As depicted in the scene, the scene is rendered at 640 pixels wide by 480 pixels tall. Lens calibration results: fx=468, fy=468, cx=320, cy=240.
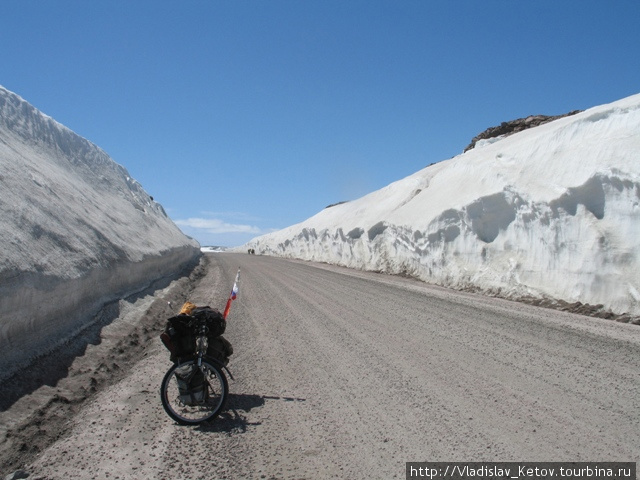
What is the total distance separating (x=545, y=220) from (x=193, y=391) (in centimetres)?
1238

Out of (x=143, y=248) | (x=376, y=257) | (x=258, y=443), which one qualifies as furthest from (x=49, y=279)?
(x=376, y=257)

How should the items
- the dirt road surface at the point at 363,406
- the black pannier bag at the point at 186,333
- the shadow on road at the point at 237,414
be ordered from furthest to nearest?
the black pannier bag at the point at 186,333 < the shadow on road at the point at 237,414 < the dirt road surface at the point at 363,406

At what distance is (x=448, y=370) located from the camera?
627 cm

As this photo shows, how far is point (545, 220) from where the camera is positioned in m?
14.0

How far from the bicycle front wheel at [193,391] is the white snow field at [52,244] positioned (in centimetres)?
208

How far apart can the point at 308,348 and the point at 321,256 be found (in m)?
31.0

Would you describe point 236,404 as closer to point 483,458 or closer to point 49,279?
point 483,458

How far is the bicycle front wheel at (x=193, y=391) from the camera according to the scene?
15.4 feet

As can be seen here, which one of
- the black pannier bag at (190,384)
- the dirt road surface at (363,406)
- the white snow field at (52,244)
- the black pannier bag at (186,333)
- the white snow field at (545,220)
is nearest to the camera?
the dirt road surface at (363,406)

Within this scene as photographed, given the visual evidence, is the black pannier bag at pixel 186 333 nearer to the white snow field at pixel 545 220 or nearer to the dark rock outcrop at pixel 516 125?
the white snow field at pixel 545 220

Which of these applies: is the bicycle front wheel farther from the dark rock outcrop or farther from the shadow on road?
the dark rock outcrop

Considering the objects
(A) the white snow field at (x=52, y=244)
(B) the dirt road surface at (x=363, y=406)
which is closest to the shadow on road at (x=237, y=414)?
(B) the dirt road surface at (x=363, y=406)

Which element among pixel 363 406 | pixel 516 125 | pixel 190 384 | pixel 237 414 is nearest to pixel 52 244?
pixel 190 384

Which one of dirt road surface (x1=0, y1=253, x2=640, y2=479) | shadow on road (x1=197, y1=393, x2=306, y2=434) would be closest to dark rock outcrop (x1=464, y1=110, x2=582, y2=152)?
dirt road surface (x1=0, y1=253, x2=640, y2=479)
